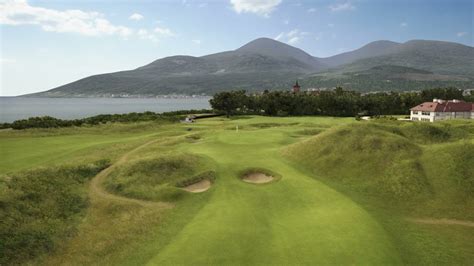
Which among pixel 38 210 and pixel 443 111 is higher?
pixel 443 111

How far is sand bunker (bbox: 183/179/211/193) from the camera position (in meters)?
28.7

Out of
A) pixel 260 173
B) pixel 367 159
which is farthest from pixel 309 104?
pixel 260 173

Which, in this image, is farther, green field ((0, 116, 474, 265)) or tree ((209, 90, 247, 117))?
tree ((209, 90, 247, 117))

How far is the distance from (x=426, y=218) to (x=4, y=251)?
85.3 ft

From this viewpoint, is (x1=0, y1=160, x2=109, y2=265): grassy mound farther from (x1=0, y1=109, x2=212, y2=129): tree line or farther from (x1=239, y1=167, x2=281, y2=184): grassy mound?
(x1=0, y1=109, x2=212, y2=129): tree line

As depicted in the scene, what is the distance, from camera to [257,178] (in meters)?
30.9

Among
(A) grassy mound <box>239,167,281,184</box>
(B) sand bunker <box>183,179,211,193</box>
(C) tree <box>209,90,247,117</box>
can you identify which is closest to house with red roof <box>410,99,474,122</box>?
(C) tree <box>209,90,247,117</box>

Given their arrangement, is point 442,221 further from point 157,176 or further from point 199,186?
point 157,176

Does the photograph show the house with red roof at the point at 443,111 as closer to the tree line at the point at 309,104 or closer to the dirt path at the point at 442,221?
the tree line at the point at 309,104

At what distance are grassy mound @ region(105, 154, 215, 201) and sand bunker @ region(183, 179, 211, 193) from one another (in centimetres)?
55

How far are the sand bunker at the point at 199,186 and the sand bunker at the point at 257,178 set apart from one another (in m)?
3.30

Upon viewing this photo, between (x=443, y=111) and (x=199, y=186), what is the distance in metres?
82.9

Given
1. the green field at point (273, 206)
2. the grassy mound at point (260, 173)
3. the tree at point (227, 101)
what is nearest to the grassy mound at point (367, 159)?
the green field at point (273, 206)

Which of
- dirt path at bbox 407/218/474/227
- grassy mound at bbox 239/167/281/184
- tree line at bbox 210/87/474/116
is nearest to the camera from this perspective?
dirt path at bbox 407/218/474/227
